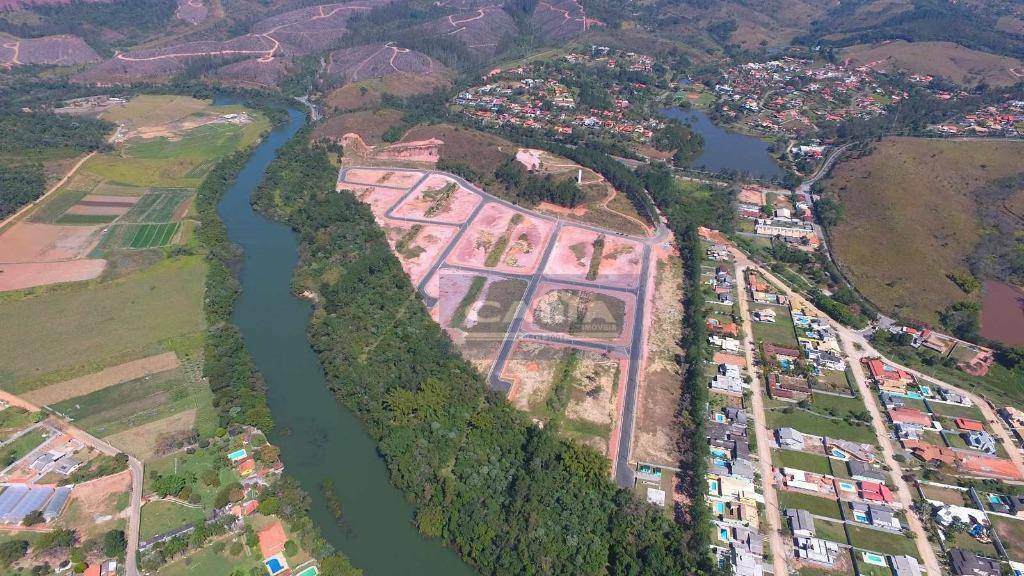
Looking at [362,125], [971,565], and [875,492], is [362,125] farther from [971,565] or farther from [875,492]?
[971,565]

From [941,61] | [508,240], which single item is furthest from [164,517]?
[941,61]

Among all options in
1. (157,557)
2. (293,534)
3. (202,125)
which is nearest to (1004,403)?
(293,534)

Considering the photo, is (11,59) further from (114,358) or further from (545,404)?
(545,404)

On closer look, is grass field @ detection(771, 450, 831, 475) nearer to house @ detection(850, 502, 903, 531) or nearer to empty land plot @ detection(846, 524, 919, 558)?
house @ detection(850, 502, 903, 531)

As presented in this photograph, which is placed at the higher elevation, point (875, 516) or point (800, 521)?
point (800, 521)

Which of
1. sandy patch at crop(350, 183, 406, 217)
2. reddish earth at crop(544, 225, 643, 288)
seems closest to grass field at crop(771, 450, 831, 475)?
reddish earth at crop(544, 225, 643, 288)

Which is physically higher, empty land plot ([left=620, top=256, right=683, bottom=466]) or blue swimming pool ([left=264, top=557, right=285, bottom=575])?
blue swimming pool ([left=264, top=557, right=285, bottom=575])

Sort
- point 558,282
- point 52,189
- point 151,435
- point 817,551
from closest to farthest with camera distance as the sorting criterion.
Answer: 1. point 817,551
2. point 151,435
3. point 558,282
4. point 52,189
